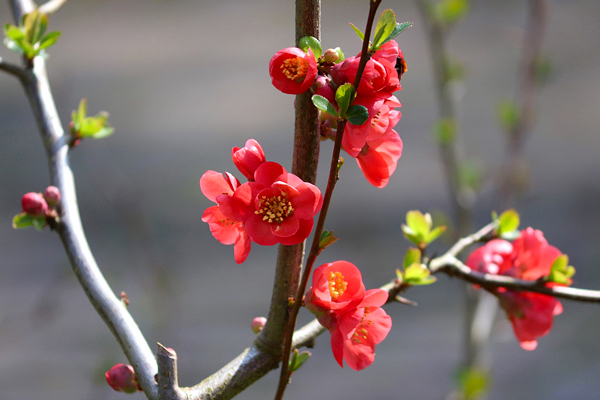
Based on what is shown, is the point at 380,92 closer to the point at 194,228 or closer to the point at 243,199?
the point at 243,199

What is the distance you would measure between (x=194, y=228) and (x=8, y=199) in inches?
30.3

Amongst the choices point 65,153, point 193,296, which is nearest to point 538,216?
point 193,296

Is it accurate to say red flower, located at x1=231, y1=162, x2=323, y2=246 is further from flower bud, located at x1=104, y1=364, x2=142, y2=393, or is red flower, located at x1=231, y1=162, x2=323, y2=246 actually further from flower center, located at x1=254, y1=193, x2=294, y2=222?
flower bud, located at x1=104, y1=364, x2=142, y2=393

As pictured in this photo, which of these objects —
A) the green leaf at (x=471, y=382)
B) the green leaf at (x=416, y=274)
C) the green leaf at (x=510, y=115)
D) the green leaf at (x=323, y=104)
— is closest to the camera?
the green leaf at (x=323, y=104)

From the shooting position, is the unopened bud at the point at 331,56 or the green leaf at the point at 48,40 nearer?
the unopened bud at the point at 331,56

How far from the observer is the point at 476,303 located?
79cm

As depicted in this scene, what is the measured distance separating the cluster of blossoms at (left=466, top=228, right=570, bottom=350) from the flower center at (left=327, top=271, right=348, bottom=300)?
16 centimetres

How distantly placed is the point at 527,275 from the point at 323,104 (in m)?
0.25

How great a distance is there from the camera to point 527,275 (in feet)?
1.29

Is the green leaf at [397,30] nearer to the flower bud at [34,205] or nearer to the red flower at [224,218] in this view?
the red flower at [224,218]

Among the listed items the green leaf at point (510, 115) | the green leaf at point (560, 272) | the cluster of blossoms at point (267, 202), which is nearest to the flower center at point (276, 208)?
the cluster of blossoms at point (267, 202)

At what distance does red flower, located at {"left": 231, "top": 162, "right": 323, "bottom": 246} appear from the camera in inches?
9.7

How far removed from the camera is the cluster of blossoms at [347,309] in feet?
0.87

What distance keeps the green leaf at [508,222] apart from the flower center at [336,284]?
0.19 meters
